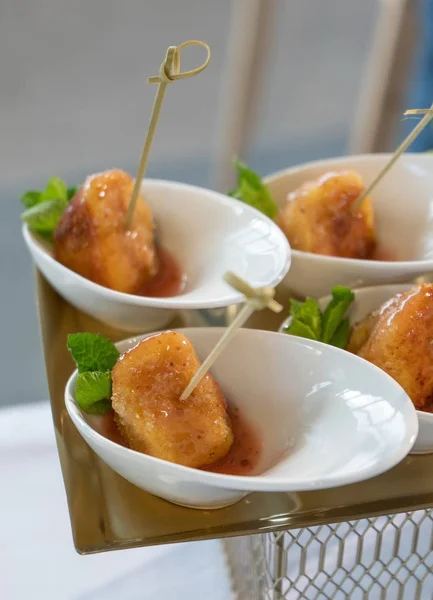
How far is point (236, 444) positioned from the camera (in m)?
0.74

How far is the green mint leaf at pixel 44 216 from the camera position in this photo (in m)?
0.93

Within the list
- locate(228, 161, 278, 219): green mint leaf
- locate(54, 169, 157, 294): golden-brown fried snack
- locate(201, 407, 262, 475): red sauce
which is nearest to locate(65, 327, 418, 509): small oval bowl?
locate(201, 407, 262, 475): red sauce

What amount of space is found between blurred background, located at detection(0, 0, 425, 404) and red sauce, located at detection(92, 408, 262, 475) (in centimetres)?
140

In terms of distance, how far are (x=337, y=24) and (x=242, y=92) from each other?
64.1 inches

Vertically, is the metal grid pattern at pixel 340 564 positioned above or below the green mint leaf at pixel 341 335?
below

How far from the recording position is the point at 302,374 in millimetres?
730

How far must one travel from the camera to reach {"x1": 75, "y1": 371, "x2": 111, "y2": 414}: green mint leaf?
27.1 inches

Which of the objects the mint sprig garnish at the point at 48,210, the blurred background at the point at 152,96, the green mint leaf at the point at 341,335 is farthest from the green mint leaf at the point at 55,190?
the blurred background at the point at 152,96

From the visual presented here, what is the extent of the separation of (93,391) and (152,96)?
240 cm

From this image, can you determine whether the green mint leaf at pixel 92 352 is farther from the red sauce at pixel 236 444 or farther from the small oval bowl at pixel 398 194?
the small oval bowl at pixel 398 194

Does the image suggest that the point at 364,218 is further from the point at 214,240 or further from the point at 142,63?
the point at 142,63

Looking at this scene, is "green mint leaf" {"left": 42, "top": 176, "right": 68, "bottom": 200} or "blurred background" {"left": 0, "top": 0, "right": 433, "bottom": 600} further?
"green mint leaf" {"left": 42, "top": 176, "right": 68, "bottom": 200}

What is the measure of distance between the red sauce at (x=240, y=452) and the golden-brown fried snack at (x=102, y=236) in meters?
0.26

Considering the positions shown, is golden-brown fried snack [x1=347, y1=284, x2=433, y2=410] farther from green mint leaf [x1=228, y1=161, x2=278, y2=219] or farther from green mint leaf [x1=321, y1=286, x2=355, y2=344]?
green mint leaf [x1=228, y1=161, x2=278, y2=219]
